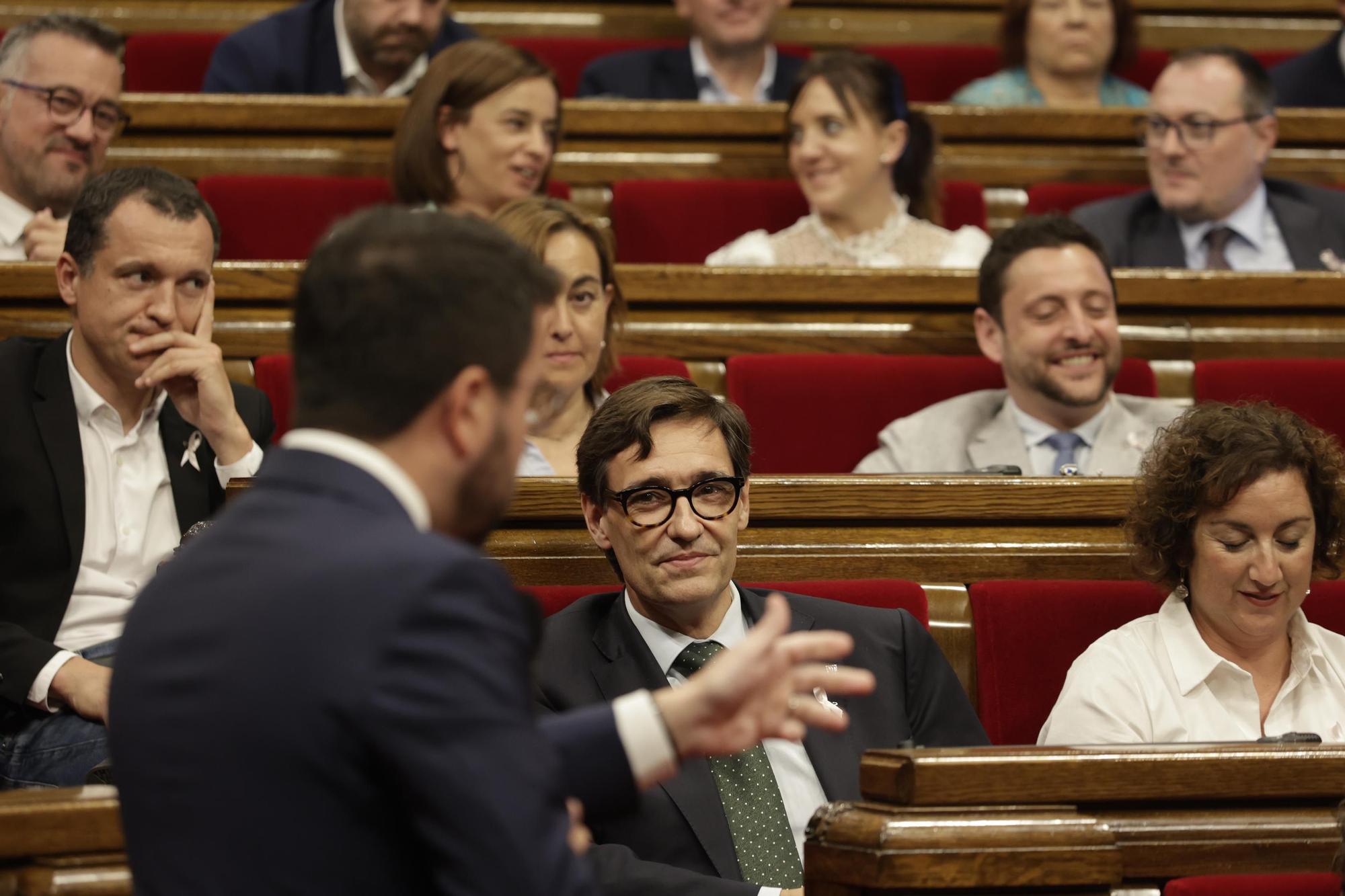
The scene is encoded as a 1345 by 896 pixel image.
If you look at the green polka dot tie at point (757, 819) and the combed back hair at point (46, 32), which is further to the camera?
the combed back hair at point (46, 32)

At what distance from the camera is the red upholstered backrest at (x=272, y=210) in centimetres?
173

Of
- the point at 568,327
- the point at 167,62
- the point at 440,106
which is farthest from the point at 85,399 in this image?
the point at 167,62

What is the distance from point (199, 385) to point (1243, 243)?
1.23 m

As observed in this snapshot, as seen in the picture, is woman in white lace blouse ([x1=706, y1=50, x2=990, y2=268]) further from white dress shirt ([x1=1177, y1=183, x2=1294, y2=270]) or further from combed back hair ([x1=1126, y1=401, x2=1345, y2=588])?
combed back hair ([x1=1126, y1=401, x2=1345, y2=588])

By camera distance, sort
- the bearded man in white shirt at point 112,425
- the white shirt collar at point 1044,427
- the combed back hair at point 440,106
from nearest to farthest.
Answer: the bearded man in white shirt at point 112,425 < the white shirt collar at point 1044,427 < the combed back hair at point 440,106

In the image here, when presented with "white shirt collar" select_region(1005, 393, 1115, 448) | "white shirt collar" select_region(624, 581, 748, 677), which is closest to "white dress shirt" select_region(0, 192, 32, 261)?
"white shirt collar" select_region(624, 581, 748, 677)

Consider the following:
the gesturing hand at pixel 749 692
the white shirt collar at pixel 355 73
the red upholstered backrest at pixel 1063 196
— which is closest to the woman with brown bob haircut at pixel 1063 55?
the red upholstered backrest at pixel 1063 196

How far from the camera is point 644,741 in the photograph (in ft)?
1.79

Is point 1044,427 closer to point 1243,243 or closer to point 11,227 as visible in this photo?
point 1243,243

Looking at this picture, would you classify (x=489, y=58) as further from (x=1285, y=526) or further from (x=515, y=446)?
(x=515, y=446)

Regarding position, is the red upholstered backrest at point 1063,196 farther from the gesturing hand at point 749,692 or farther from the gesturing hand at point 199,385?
the gesturing hand at point 749,692

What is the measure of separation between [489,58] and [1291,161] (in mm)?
1023

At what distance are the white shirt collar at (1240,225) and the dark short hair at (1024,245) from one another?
1.17 ft

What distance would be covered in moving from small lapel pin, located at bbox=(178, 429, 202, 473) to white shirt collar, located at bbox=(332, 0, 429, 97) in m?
0.90
